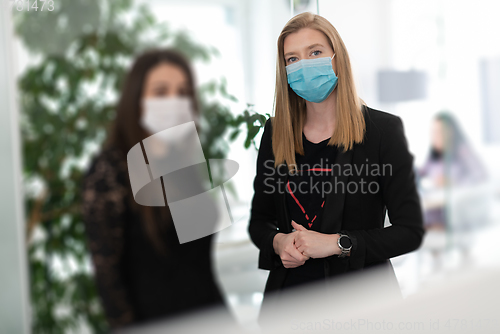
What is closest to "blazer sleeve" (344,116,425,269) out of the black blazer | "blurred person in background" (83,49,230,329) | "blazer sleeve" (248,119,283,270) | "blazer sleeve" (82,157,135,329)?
the black blazer

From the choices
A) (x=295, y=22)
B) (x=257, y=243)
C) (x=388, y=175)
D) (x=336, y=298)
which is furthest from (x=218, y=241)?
(x=295, y=22)

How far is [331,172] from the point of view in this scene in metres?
1.02

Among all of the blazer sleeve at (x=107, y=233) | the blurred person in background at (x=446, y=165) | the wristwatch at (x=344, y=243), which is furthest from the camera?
the blurred person in background at (x=446, y=165)

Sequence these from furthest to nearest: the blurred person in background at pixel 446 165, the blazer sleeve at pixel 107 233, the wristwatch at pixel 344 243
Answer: the blurred person in background at pixel 446 165 → the blazer sleeve at pixel 107 233 → the wristwatch at pixel 344 243

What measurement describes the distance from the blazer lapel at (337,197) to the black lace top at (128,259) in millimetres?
382

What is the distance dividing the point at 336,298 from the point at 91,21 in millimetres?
1068

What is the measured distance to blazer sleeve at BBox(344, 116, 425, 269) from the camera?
97cm

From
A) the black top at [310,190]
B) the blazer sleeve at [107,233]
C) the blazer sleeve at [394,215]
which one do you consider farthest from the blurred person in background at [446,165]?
the blazer sleeve at [107,233]

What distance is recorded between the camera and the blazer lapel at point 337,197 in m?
1.00

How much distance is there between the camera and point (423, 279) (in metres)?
1.29

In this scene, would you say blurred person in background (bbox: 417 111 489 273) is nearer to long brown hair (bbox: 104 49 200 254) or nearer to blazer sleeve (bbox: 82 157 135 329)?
long brown hair (bbox: 104 49 200 254)

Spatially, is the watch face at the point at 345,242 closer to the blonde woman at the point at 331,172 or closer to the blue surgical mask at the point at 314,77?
the blonde woman at the point at 331,172

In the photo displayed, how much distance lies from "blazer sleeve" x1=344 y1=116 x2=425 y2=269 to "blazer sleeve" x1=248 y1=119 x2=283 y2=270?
0.81 feet

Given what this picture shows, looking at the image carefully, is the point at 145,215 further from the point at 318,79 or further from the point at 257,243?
the point at 318,79
